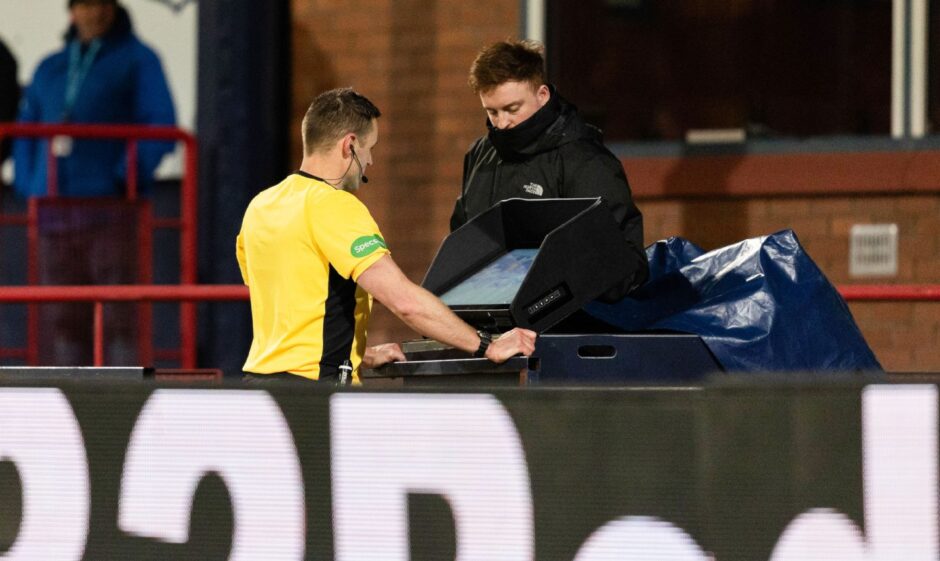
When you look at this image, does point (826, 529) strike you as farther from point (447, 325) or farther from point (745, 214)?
point (745, 214)

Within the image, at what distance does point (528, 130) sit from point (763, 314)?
998mm

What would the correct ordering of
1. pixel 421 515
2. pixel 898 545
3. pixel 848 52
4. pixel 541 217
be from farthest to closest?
1. pixel 848 52
2. pixel 541 217
3. pixel 421 515
4. pixel 898 545

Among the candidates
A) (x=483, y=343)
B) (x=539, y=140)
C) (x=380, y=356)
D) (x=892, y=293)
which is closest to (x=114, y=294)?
(x=380, y=356)

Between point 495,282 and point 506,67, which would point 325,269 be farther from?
point 506,67

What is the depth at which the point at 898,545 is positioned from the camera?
11.5 ft

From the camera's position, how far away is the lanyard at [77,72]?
901 cm

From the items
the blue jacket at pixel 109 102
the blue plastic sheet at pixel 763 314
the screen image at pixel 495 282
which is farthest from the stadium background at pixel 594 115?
the screen image at pixel 495 282

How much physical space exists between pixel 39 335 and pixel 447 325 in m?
4.61

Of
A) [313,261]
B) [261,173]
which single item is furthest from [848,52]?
[313,261]

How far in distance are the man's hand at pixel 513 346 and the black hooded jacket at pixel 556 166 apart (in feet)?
2.03

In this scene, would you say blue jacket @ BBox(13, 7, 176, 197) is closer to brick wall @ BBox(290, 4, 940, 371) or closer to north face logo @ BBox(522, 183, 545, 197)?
brick wall @ BBox(290, 4, 940, 371)

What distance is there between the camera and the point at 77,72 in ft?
29.6

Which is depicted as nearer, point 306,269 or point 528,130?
point 306,269

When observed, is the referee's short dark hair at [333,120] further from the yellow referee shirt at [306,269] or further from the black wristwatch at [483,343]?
the black wristwatch at [483,343]
